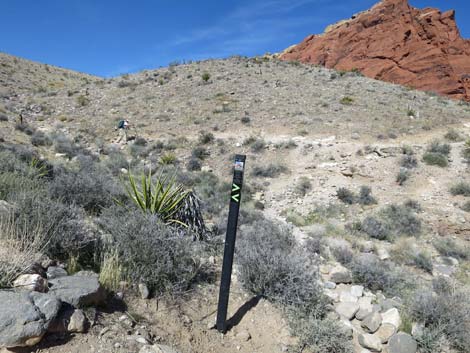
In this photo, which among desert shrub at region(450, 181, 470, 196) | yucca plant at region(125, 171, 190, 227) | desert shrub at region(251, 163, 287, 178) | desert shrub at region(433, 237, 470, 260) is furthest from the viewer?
desert shrub at region(251, 163, 287, 178)

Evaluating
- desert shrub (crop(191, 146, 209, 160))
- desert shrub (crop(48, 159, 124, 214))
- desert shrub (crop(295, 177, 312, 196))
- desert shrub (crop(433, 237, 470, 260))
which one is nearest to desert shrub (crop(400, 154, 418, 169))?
desert shrub (crop(295, 177, 312, 196))

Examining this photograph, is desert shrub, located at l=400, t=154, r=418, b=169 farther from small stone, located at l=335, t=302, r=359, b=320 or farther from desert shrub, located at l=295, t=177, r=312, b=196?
small stone, located at l=335, t=302, r=359, b=320

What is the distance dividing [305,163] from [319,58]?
126 feet

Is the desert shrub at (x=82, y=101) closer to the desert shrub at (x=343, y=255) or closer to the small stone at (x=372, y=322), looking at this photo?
the desert shrub at (x=343, y=255)

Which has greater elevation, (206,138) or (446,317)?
(206,138)

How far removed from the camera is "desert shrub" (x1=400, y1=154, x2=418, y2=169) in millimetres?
11702

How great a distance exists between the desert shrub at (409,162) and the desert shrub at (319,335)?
10.1 meters

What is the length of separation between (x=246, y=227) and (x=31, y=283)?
4.64 meters

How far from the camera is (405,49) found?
37.4 meters

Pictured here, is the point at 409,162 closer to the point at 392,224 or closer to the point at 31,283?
the point at 392,224

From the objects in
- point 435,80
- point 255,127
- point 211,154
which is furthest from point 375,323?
point 435,80

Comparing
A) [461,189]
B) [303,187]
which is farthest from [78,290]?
[461,189]

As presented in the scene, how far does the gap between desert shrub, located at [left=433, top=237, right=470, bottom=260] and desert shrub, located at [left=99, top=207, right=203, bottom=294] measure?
6.29 m

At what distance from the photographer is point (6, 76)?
2645 cm
